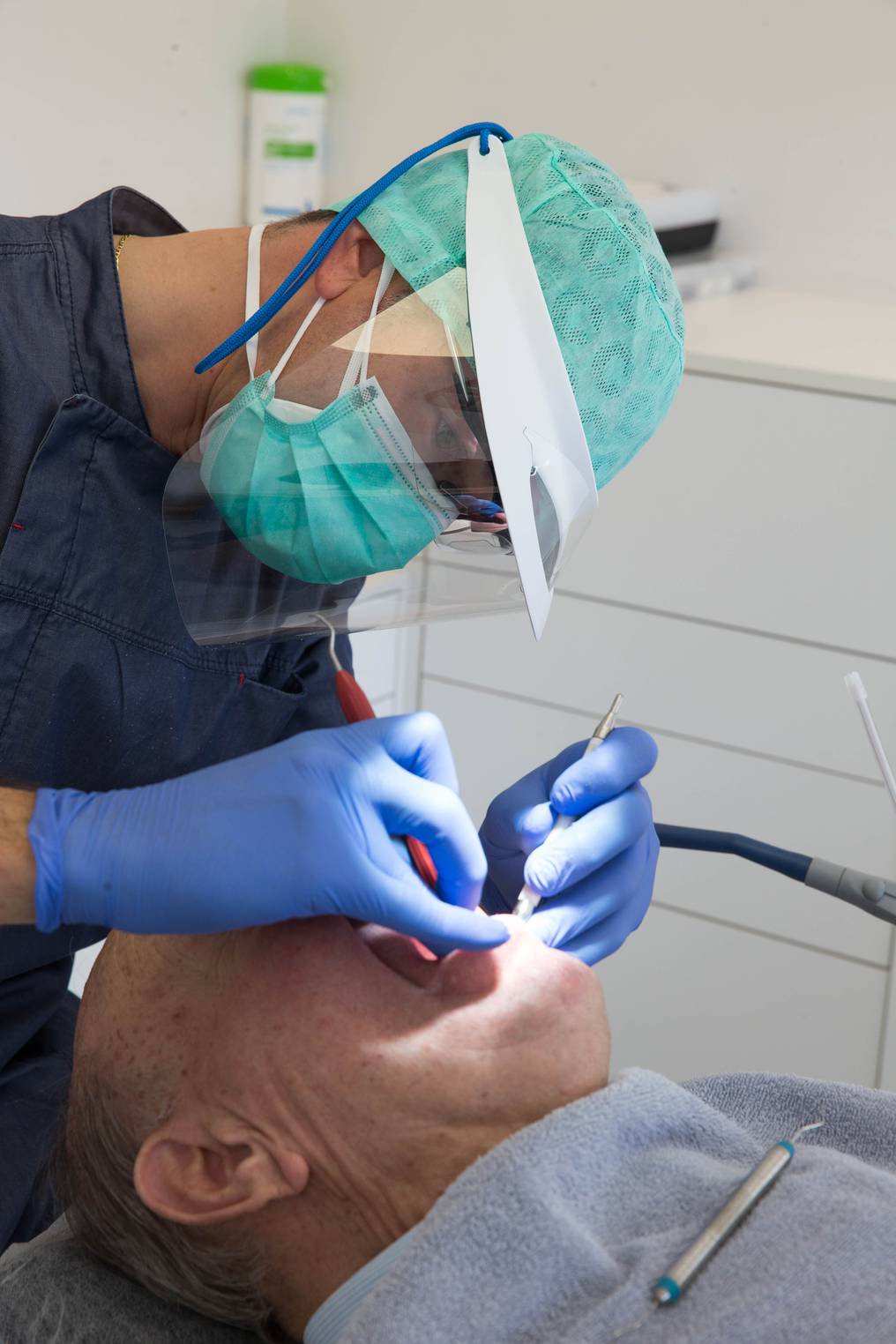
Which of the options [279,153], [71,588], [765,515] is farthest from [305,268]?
[279,153]

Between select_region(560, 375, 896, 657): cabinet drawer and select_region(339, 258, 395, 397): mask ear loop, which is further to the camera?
select_region(560, 375, 896, 657): cabinet drawer

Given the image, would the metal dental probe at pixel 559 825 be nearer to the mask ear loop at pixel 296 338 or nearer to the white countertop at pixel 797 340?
the mask ear loop at pixel 296 338

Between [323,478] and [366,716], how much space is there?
215 millimetres

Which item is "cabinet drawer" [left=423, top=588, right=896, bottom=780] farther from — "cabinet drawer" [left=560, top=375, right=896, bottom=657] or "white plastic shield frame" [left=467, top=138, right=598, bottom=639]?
"white plastic shield frame" [left=467, top=138, right=598, bottom=639]

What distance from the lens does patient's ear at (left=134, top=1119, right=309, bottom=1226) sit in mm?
941

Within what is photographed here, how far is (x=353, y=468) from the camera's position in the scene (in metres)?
1.16

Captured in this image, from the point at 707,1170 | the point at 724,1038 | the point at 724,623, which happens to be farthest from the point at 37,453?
the point at 724,1038

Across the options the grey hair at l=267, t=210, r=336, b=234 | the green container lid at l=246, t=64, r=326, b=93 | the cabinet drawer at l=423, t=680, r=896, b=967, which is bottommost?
the cabinet drawer at l=423, t=680, r=896, b=967

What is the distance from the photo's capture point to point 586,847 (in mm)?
1147

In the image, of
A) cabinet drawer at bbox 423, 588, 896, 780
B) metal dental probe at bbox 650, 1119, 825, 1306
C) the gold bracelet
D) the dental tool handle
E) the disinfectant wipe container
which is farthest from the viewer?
the disinfectant wipe container

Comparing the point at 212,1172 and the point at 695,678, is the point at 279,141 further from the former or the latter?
the point at 212,1172

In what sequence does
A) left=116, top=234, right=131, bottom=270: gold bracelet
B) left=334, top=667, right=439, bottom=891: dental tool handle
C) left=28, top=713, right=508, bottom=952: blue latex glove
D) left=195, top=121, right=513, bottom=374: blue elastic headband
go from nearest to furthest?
left=28, top=713, right=508, bottom=952: blue latex glove < left=334, top=667, right=439, bottom=891: dental tool handle < left=195, top=121, right=513, bottom=374: blue elastic headband < left=116, top=234, right=131, bottom=270: gold bracelet

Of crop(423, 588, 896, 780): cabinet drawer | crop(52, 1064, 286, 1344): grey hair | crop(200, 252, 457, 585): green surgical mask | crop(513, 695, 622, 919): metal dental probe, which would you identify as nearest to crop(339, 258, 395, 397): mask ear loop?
crop(200, 252, 457, 585): green surgical mask

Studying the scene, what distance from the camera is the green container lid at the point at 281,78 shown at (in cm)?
246
